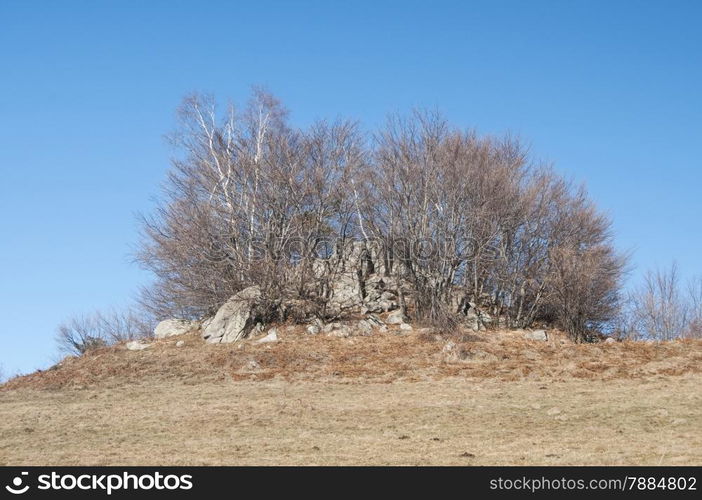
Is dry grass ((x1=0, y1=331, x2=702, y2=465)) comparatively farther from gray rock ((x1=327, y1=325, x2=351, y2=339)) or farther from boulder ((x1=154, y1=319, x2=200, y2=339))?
boulder ((x1=154, y1=319, x2=200, y2=339))

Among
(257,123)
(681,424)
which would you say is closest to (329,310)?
(257,123)

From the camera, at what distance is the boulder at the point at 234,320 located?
112ft

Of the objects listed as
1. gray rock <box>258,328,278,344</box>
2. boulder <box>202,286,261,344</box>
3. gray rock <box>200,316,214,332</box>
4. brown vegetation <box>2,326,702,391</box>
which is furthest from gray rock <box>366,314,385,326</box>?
gray rock <box>200,316,214,332</box>

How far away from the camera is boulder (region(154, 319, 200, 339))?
1436 inches

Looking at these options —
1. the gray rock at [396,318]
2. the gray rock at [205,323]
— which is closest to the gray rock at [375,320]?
the gray rock at [396,318]

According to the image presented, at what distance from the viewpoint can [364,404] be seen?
23.8 metres

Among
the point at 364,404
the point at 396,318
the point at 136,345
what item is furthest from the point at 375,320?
the point at 364,404

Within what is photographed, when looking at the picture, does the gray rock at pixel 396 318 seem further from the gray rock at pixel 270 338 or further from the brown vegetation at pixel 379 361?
the gray rock at pixel 270 338

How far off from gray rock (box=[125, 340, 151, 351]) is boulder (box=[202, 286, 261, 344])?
2.29 meters

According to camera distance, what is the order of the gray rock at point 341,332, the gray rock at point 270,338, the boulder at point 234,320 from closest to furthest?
the gray rock at point 270,338 → the gray rock at point 341,332 → the boulder at point 234,320

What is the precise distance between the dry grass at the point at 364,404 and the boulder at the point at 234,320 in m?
0.83

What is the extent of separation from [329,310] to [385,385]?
10310 millimetres

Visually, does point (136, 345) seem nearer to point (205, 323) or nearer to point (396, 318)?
point (205, 323)

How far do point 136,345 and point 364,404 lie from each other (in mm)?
13696
